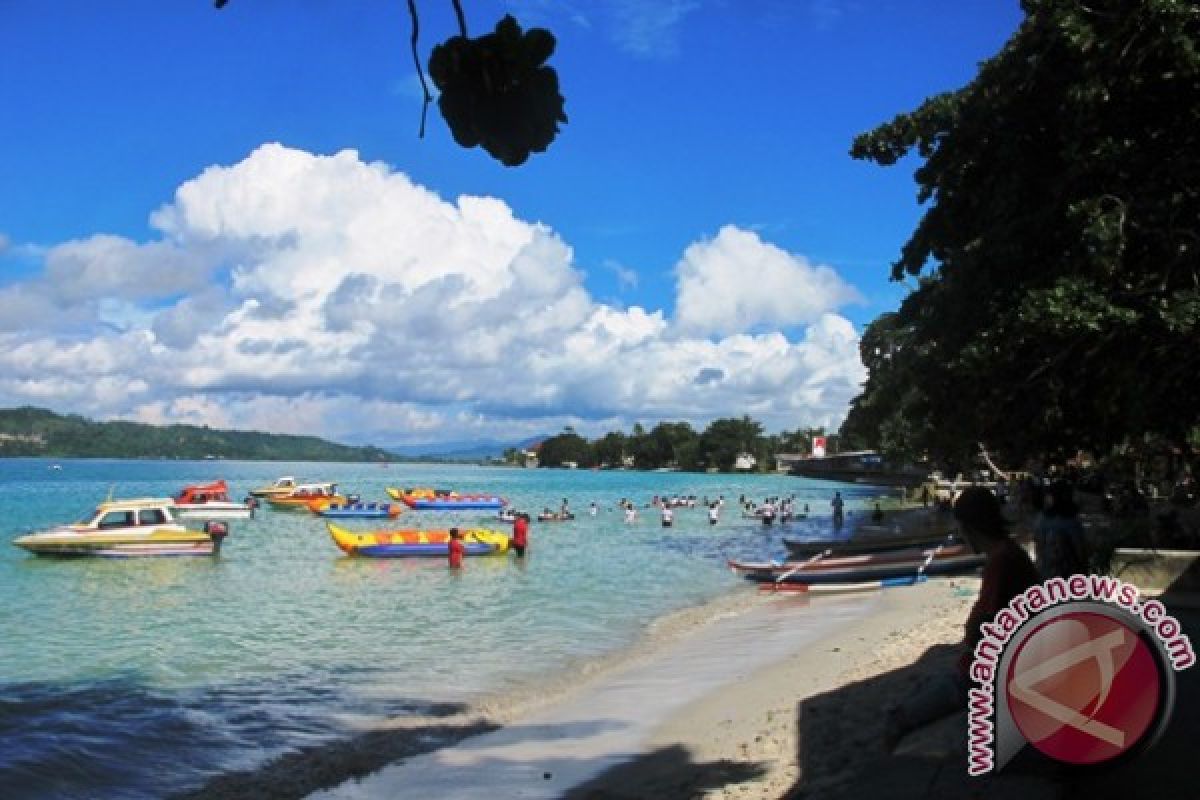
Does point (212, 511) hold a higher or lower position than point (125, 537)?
lower

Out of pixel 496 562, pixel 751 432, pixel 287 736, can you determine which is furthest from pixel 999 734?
pixel 751 432

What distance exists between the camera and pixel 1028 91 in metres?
8.62

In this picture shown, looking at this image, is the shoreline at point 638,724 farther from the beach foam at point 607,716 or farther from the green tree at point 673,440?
the green tree at point 673,440

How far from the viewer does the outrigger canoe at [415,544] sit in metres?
30.9

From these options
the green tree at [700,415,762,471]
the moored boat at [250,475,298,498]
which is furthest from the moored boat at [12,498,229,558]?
the green tree at [700,415,762,471]

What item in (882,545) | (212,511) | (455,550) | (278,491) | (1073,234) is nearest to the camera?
(1073,234)

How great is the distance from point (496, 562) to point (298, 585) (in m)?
6.24

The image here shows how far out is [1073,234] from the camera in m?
7.99

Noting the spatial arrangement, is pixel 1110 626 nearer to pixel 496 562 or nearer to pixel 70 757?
pixel 70 757

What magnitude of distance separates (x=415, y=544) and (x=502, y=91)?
29.9m
